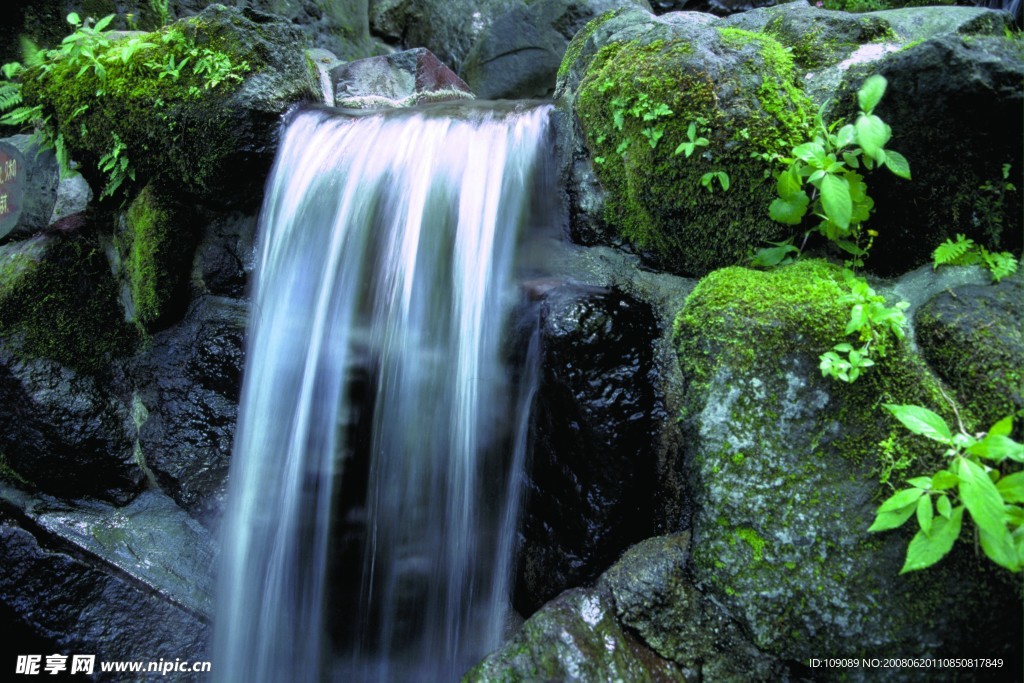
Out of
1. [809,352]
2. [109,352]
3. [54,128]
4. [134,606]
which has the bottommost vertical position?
[134,606]

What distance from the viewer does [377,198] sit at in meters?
3.74

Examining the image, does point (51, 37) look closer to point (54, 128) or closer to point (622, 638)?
point (54, 128)

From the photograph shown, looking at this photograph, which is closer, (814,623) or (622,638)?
(814,623)

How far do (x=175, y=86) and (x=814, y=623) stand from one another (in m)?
4.56

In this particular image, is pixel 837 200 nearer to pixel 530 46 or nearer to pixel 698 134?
pixel 698 134

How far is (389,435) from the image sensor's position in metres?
3.39

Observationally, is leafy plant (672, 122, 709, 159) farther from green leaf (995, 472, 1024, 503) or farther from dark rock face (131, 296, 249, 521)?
dark rock face (131, 296, 249, 521)

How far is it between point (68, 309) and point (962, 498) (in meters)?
5.06

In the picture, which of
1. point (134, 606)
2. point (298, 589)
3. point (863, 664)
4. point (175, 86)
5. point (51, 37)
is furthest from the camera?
point (51, 37)

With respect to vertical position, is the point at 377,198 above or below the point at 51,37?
below

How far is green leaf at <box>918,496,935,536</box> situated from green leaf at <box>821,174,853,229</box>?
1.05 m

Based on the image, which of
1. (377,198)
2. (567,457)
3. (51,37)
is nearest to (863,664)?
(567,457)

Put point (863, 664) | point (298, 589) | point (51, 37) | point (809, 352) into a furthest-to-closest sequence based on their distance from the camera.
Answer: point (51, 37), point (298, 589), point (809, 352), point (863, 664)

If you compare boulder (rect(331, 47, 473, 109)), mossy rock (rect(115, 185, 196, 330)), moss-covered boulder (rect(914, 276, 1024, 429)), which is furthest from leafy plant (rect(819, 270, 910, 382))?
boulder (rect(331, 47, 473, 109))
